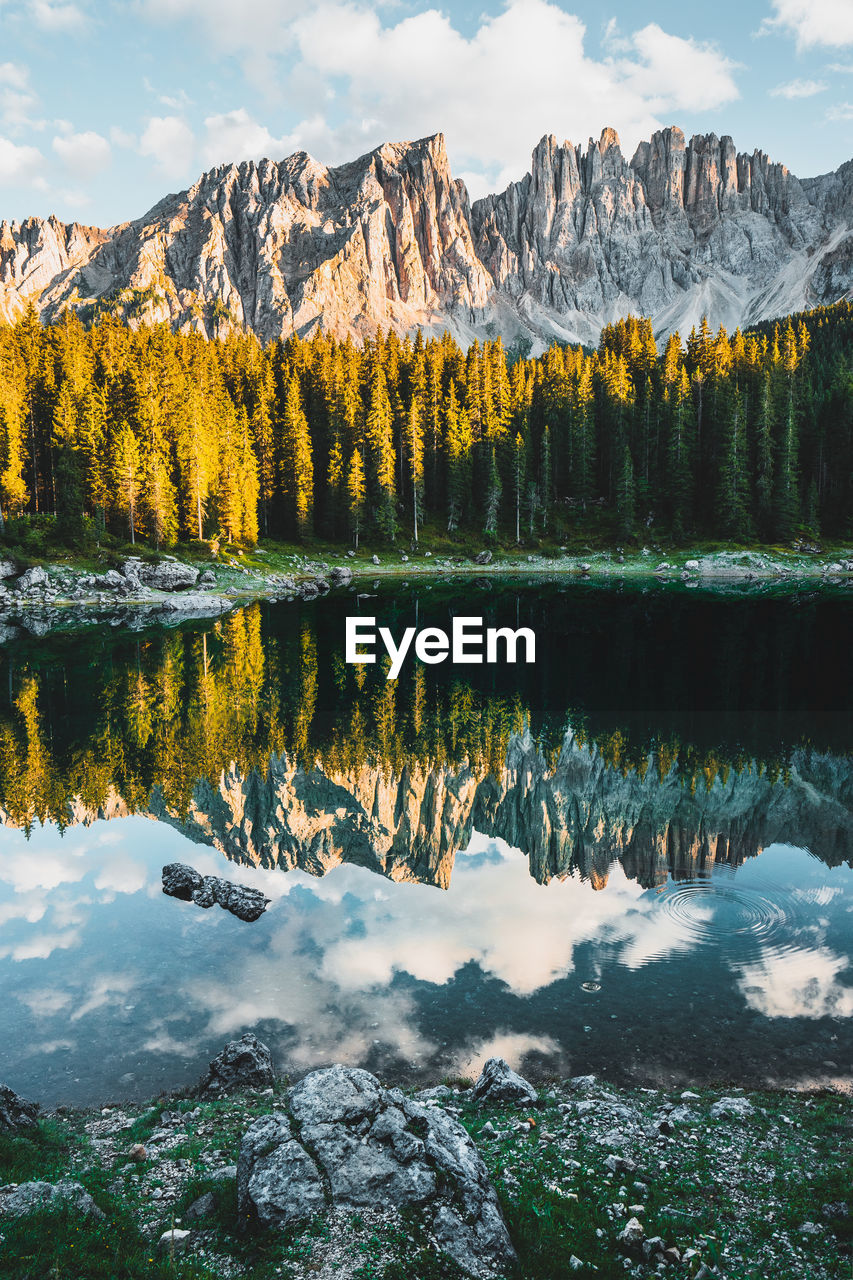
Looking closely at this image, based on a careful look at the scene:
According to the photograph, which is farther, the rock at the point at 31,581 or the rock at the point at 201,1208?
the rock at the point at 31,581

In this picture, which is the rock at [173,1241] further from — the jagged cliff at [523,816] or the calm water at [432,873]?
the jagged cliff at [523,816]

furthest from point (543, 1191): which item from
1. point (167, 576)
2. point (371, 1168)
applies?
point (167, 576)

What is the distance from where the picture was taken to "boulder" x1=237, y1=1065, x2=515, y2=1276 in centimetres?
734

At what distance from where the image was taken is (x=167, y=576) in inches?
2950

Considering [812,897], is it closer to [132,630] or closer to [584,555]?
[132,630]

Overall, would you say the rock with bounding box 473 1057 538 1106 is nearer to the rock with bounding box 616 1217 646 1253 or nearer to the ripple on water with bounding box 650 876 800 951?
the rock with bounding box 616 1217 646 1253

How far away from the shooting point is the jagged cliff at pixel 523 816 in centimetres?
1925

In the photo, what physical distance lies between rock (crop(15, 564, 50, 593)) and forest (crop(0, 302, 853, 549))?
25.9 ft

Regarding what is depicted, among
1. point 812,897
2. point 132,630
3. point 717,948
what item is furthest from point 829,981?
point 132,630

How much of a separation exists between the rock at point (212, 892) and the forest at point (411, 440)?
67.8m

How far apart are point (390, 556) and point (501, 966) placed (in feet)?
291

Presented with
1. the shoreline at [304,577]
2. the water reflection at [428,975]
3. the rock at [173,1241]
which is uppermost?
the shoreline at [304,577]

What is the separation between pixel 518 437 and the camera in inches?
4269

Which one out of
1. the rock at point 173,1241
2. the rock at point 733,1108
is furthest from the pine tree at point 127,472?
the rock at point 733,1108
